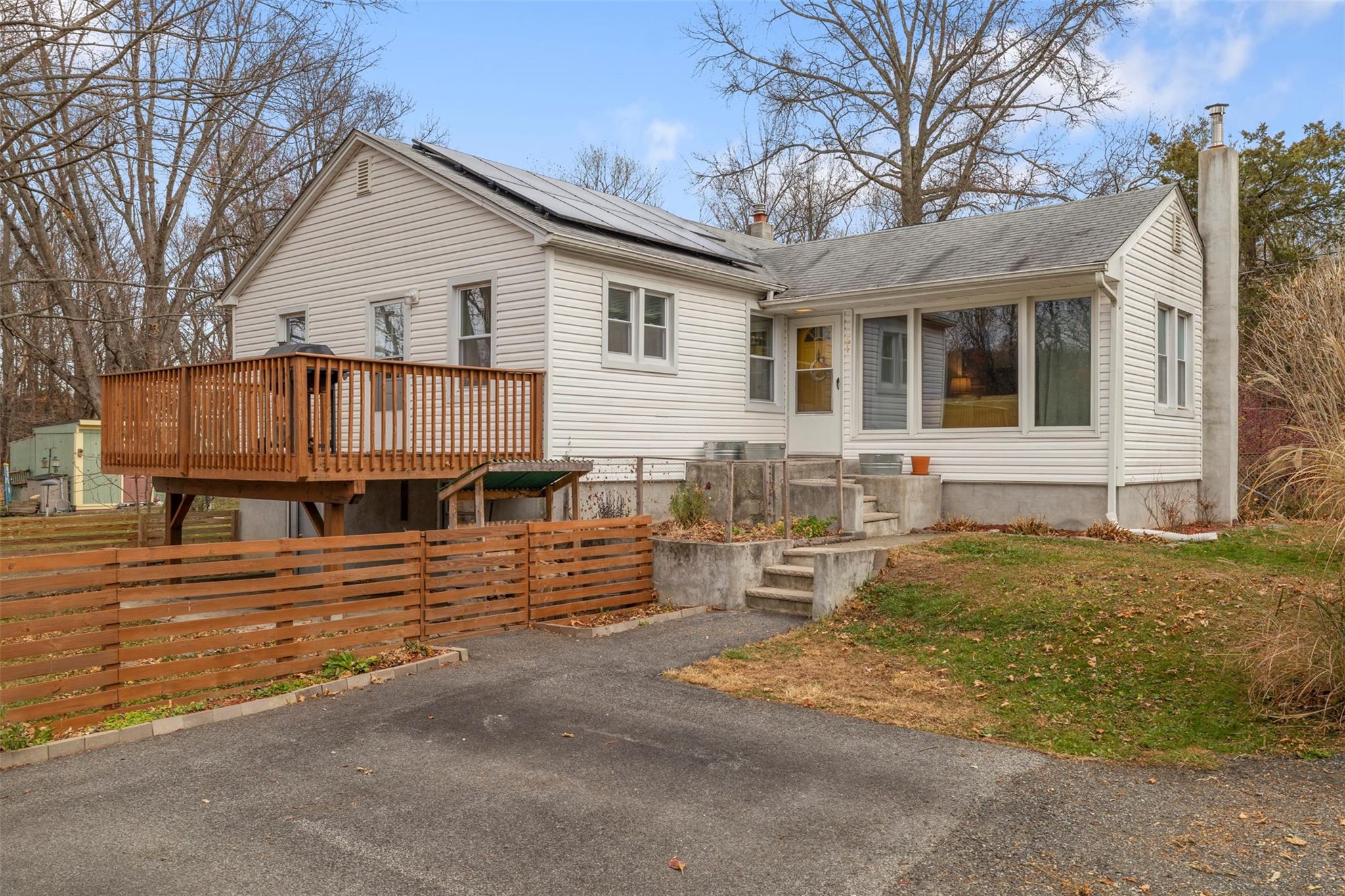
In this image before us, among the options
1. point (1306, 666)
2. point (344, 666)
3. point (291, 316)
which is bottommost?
point (344, 666)

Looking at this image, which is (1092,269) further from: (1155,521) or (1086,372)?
(1155,521)

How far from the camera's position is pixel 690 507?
38.5ft

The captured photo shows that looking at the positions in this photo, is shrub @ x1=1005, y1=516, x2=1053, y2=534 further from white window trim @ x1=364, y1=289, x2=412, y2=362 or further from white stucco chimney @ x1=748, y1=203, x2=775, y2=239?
white stucco chimney @ x1=748, y1=203, x2=775, y2=239

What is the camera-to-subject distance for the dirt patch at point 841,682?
6672mm

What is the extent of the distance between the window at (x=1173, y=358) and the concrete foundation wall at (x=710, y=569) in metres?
6.99

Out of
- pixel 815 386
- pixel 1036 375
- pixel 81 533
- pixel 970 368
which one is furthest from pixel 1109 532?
pixel 81 533

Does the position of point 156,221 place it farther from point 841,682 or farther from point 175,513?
point 841,682

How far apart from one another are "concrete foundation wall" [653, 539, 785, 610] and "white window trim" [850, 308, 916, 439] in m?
4.09

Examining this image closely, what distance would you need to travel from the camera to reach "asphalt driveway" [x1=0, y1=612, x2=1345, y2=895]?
13.7ft

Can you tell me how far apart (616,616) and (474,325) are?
16.5 feet

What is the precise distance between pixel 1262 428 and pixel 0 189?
80.8ft

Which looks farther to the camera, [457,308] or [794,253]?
[794,253]

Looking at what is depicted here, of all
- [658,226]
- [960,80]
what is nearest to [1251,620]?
[658,226]

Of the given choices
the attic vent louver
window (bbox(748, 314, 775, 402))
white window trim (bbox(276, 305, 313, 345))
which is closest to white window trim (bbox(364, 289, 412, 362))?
white window trim (bbox(276, 305, 313, 345))
